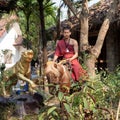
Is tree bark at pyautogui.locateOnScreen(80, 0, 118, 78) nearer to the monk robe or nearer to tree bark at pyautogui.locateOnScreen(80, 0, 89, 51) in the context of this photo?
tree bark at pyautogui.locateOnScreen(80, 0, 89, 51)

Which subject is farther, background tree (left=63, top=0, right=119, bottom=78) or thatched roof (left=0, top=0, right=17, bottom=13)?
thatched roof (left=0, top=0, right=17, bottom=13)

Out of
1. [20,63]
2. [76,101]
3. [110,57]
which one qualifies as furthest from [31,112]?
[110,57]

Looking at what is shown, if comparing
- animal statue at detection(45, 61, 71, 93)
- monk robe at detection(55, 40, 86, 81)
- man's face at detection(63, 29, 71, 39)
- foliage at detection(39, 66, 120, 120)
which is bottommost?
foliage at detection(39, 66, 120, 120)

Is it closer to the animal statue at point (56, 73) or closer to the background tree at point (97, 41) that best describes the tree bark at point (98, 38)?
the background tree at point (97, 41)

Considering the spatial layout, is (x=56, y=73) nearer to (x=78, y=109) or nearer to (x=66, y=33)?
(x=66, y=33)

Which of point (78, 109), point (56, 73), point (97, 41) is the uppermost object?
point (97, 41)

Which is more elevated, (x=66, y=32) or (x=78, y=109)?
(x=66, y=32)

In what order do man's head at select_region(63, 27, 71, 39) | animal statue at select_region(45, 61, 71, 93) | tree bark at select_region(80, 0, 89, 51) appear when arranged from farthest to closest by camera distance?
tree bark at select_region(80, 0, 89, 51) < man's head at select_region(63, 27, 71, 39) < animal statue at select_region(45, 61, 71, 93)

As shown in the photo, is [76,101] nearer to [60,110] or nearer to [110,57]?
[60,110]

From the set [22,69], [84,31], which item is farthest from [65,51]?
[84,31]

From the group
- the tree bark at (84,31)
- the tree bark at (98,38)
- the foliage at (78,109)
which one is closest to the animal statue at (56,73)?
the foliage at (78,109)

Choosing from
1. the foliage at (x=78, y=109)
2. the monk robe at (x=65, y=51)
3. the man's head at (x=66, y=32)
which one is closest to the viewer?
the foliage at (x=78, y=109)

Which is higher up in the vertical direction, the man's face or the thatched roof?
the thatched roof

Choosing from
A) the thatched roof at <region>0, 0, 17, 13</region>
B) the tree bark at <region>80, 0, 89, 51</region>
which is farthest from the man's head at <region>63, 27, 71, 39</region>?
the thatched roof at <region>0, 0, 17, 13</region>
